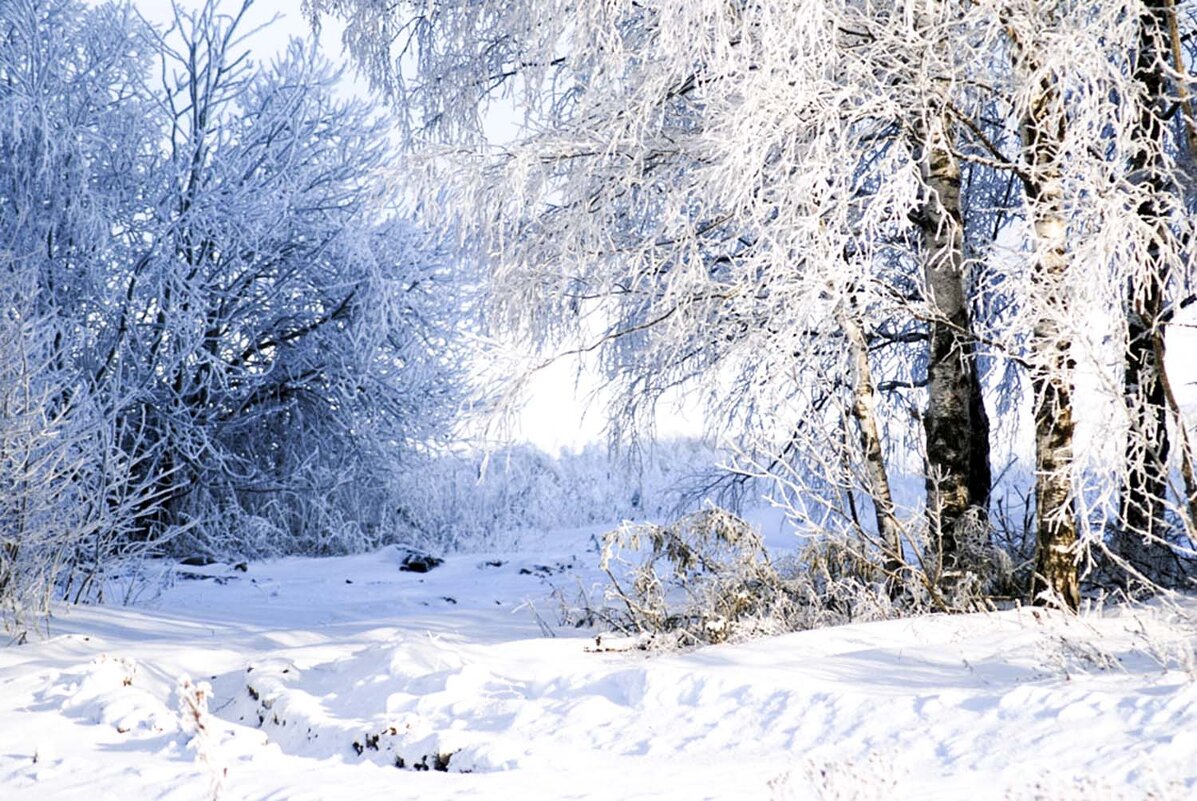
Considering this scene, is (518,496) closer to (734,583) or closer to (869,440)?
(869,440)

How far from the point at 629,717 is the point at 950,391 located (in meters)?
3.84

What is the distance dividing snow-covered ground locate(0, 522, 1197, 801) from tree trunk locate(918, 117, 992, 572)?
149 centimetres

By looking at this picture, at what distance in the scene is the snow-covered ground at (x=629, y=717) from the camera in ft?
10.5

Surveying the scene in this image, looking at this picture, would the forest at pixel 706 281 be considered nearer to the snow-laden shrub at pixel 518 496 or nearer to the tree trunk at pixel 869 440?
Result: the tree trunk at pixel 869 440

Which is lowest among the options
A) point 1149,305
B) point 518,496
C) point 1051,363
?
point 518,496

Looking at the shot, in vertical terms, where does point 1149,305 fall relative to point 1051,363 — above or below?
above

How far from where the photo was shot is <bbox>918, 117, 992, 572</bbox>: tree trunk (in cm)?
690

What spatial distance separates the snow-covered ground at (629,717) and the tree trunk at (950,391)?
4.89ft

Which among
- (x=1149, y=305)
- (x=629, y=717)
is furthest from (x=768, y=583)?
(x=1149, y=305)

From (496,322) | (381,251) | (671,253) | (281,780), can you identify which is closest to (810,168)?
(671,253)

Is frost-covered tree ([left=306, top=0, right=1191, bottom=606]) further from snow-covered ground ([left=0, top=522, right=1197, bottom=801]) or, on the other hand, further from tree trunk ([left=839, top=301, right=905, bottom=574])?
snow-covered ground ([left=0, top=522, right=1197, bottom=801])

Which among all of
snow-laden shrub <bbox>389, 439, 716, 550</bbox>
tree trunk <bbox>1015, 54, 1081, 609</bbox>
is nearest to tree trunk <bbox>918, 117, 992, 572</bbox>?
tree trunk <bbox>1015, 54, 1081, 609</bbox>

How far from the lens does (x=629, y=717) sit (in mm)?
4129

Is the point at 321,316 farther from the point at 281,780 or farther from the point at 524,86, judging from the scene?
the point at 281,780
